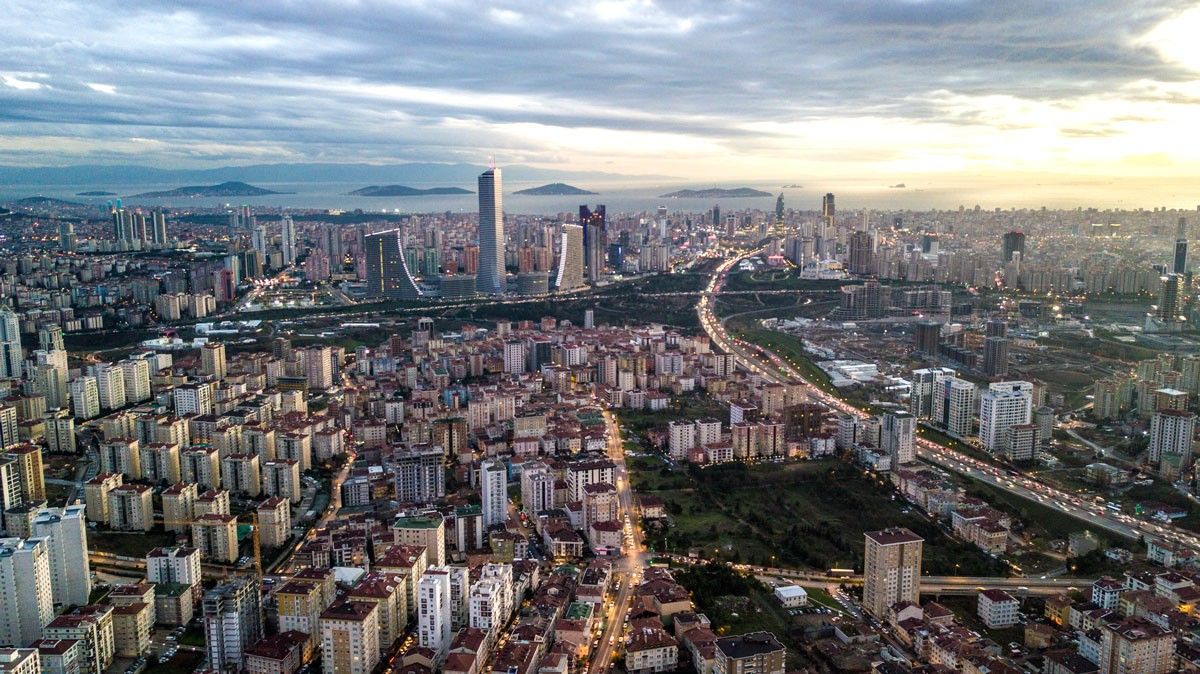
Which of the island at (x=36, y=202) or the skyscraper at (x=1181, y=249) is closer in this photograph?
the skyscraper at (x=1181, y=249)

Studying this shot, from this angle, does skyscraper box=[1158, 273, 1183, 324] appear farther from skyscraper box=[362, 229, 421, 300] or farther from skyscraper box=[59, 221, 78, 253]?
skyscraper box=[59, 221, 78, 253]

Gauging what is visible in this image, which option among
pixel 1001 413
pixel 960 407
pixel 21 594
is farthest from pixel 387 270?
pixel 21 594

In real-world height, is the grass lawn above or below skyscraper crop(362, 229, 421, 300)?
below

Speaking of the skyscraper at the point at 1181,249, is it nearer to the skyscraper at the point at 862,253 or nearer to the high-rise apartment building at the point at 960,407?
the skyscraper at the point at 862,253

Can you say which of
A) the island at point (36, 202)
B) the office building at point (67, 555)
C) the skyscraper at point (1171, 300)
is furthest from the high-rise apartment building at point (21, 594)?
the island at point (36, 202)

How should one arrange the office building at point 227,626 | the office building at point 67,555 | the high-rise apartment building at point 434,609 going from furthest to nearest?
the office building at point 67,555 → the high-rise apartment building at point 434,609 → the office building at point 227,626

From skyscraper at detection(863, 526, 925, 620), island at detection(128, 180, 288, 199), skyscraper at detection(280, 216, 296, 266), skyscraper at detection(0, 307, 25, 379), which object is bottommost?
skyscraper at detection(863, 526, 925, 620)

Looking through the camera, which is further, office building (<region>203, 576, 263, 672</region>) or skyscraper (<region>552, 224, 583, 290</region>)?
skyscraper (<region>552, 224, 583, 290</region>)

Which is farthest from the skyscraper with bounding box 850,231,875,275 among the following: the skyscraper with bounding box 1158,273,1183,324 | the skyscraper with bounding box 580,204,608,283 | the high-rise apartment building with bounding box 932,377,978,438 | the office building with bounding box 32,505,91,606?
→ the office building with bounding box 32,505,91,606
